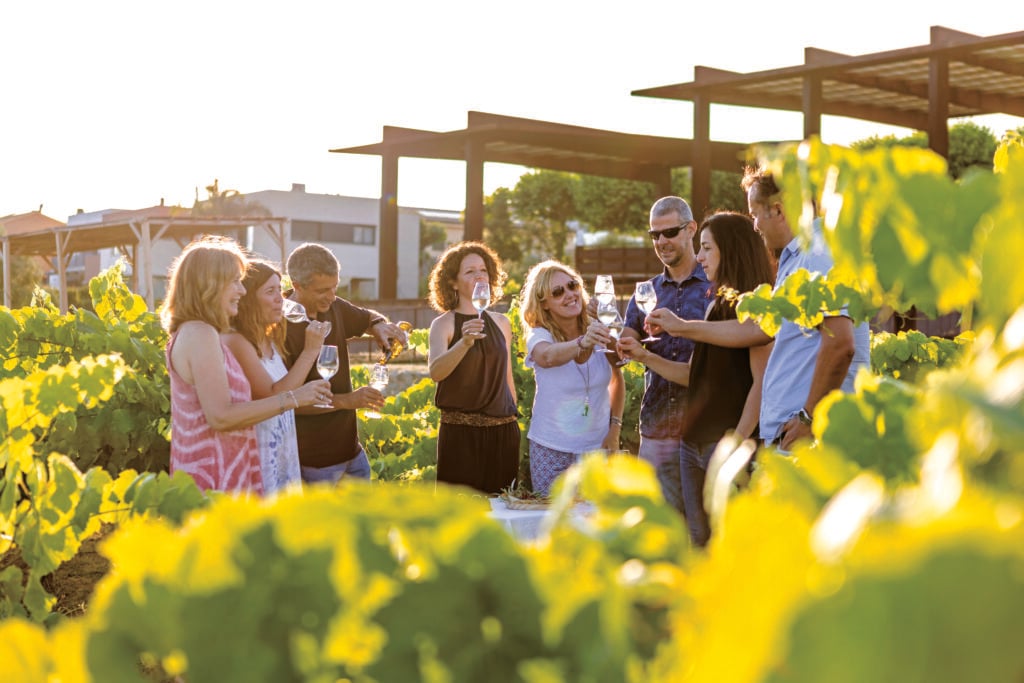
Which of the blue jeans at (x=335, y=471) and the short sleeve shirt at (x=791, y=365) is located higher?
the short sleeve shirt at (x=791, y=365)

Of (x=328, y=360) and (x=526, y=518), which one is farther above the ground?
(x=328, y=360)

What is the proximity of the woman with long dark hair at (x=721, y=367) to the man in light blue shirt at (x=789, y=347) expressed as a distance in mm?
176

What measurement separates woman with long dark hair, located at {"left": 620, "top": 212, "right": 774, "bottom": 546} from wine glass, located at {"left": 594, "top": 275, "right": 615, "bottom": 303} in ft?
1.55

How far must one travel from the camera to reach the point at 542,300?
646cm

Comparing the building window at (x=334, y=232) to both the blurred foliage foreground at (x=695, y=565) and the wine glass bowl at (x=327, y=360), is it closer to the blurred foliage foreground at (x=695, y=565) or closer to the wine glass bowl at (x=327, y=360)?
the wine glass bowl at (x=327, y=360)

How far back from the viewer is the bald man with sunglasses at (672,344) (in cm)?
584

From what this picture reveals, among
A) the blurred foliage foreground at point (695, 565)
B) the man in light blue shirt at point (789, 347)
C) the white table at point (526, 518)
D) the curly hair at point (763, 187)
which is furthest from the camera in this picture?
the white table at point (526, 518)

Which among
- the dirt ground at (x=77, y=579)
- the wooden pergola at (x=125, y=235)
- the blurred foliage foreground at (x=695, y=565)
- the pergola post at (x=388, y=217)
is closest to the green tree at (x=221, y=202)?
the wooden pergola at (x=125, y=235)

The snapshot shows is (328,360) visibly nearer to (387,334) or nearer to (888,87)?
(387,334)

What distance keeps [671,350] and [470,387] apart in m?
1.33

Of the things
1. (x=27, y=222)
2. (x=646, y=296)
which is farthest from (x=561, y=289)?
(x=27, y=222)

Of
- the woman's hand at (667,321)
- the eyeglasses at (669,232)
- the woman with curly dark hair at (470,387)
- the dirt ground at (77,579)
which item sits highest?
the eyeglasses at (669,232)

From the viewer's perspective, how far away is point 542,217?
71.2 meters

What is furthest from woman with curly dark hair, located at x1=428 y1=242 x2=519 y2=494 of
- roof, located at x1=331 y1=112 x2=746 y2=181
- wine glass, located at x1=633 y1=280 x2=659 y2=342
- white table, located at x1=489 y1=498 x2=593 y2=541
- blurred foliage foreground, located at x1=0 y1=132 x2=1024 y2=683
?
roof, located at x1=331 y1=112 x2=746 y2=181
